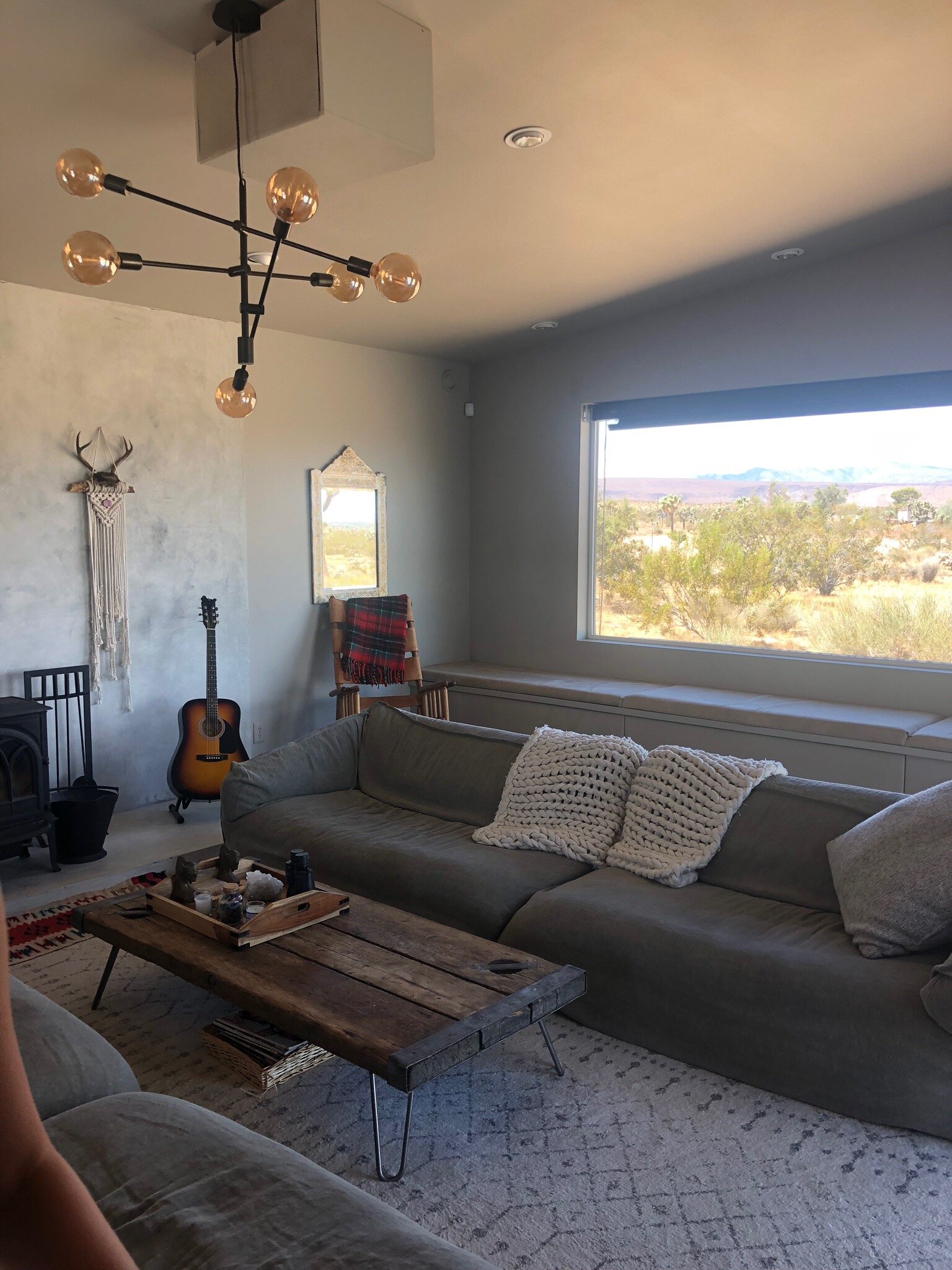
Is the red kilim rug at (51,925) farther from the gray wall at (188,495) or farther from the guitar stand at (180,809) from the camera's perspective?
the gray wall at (188,495)

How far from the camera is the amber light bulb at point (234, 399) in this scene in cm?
288

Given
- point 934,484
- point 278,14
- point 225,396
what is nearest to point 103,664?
point 225,396

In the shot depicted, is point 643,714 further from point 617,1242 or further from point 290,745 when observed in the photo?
point 617,1242

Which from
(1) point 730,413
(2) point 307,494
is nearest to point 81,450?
(2) point 307,494

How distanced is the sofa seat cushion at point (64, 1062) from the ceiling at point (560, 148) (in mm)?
2292

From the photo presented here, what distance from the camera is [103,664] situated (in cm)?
471

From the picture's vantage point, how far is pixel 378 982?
7.63 ft

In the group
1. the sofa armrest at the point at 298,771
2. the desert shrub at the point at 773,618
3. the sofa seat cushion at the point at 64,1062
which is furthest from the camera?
the desert shrub at the point at 773,618

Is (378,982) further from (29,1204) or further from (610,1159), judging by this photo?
(29,1204)

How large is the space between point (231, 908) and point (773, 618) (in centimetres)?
367

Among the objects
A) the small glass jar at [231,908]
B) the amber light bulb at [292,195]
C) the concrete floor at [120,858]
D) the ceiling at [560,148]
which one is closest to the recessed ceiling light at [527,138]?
the ceiling at [560,148]

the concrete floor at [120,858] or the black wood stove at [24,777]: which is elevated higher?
the black wood stove at [24,777]

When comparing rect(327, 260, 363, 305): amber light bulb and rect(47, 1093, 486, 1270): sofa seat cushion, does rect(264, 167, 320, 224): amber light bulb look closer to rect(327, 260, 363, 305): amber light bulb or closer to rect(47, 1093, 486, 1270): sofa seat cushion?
rect(327, 260, 363, 305): amber light bulb

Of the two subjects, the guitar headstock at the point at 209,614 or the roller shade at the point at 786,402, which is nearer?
the roller shade at the point at 786,402
